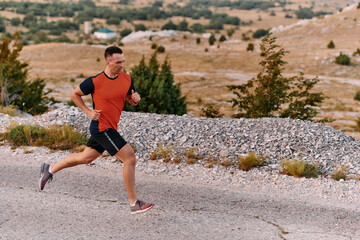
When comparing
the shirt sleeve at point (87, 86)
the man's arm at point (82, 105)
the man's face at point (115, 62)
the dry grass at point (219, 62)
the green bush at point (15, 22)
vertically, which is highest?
the green bush at point (15, 22)

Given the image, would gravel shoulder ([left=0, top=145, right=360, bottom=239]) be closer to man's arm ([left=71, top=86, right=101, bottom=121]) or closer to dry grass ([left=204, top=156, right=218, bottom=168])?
dry grass ([left=204, top=156, right=218, bottom=168])

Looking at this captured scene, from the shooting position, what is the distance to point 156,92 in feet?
48.7

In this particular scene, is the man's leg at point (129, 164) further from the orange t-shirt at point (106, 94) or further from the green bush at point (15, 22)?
the green bush at point (15, 22)

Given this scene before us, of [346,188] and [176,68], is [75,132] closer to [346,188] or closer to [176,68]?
[346,188]

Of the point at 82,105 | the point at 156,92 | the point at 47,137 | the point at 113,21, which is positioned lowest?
A: the point at 47,137

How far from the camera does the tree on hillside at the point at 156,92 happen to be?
14.7m

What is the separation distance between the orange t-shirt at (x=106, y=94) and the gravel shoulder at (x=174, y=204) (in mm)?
1366

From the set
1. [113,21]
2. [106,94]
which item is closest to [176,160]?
[106,94]

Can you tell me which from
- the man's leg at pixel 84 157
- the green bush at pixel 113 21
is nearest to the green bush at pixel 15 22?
the green bush at pixel 113 21

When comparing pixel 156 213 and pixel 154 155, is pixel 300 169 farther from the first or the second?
pixel 156 213

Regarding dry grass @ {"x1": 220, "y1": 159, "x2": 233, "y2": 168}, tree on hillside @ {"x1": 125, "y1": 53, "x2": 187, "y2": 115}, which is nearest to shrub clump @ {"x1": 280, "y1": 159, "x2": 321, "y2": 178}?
dry grass @ {"x1": 220, "y1": 159, "x2": 233, "y2": 168}

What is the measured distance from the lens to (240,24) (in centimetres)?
12225

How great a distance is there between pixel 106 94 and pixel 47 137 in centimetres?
439

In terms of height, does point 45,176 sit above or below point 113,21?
below
